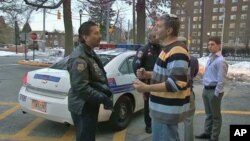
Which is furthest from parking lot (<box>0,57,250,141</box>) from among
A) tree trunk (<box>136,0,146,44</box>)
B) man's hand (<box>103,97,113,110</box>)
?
tree trunk (<box>136,0,146,44</box>)

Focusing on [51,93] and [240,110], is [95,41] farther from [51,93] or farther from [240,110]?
[240,110]

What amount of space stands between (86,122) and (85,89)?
Answer: 1.20ft

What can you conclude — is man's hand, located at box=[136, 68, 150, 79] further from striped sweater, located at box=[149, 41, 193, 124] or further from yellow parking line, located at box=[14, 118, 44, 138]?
yellow parking line, located at box=[14, 118, 44, 138]

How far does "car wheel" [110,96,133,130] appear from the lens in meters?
6.54

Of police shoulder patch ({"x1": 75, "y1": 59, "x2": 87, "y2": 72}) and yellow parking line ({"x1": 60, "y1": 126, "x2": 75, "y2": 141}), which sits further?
yellow parking line ({"x1": 60, "y1": 126, "x2": 75, "y2": 141})

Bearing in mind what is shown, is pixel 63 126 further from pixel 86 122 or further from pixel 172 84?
Answer: pixel 172 84

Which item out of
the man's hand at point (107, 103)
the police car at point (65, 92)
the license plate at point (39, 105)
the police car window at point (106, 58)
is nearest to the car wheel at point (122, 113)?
the police car at point (65, 92)

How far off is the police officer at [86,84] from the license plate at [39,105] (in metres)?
2.24

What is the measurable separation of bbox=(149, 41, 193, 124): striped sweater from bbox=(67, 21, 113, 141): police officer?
0.68 metres

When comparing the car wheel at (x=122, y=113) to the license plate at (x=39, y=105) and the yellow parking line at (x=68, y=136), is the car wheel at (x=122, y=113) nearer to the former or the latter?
the yellow parking line at (x=68, y=136)

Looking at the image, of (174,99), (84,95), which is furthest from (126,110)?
(174,99)

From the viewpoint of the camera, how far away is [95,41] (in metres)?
4.02

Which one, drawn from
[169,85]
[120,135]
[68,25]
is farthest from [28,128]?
[68,25]

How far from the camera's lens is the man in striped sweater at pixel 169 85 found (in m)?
3.24
